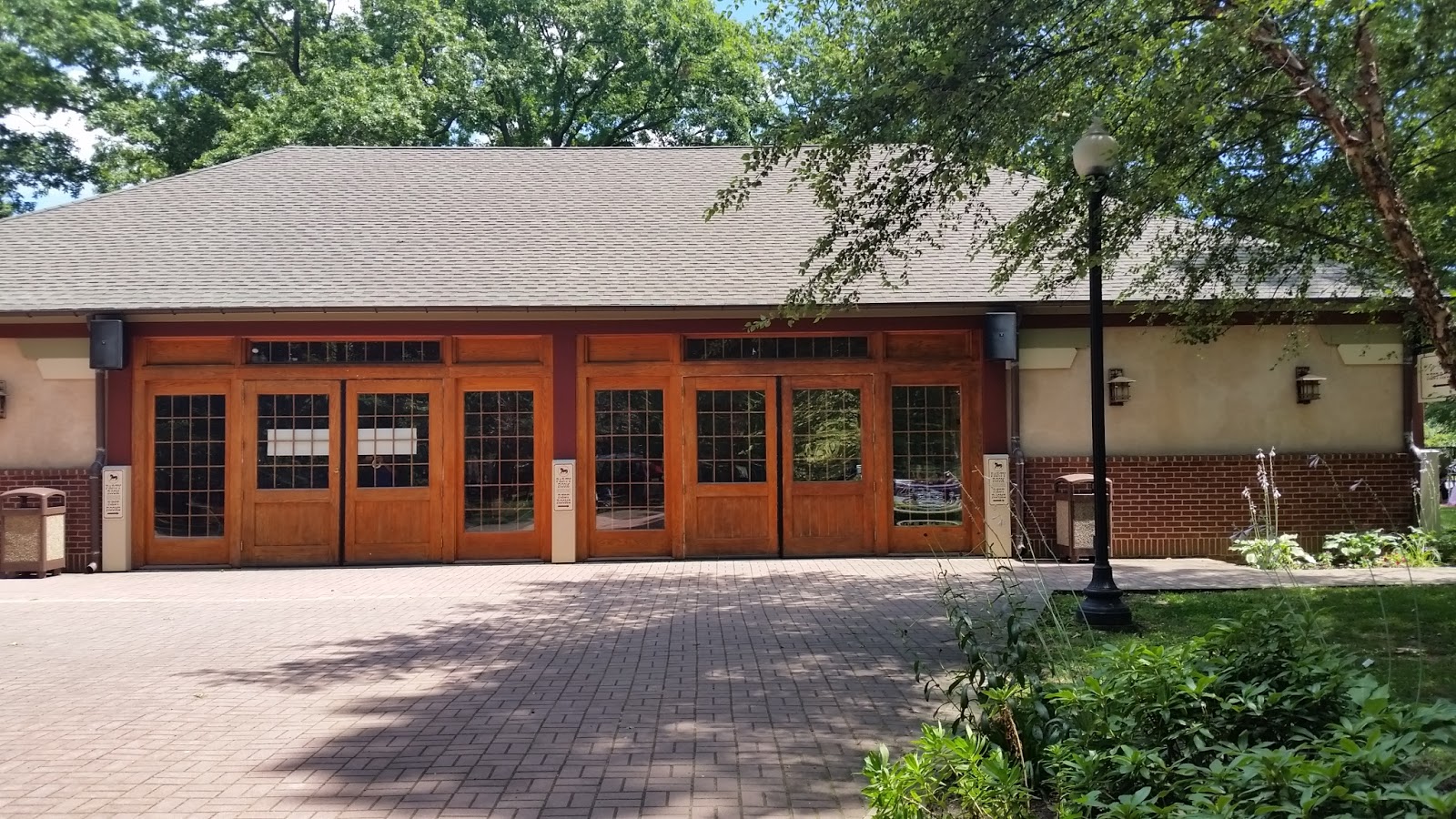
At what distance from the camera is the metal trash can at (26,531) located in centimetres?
1202

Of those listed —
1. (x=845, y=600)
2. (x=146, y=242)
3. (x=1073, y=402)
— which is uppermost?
(x=146, y=242)

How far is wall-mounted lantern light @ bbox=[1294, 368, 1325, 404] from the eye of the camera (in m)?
12.9

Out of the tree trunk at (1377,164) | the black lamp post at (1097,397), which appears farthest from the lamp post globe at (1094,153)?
the tree trunk at (1377,164)

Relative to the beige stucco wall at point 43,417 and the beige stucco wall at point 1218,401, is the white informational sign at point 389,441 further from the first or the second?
the beige stucco wall at point 1218,401

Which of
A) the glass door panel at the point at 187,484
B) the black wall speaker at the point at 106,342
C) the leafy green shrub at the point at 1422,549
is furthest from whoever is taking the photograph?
the glass door panel at the point at 187,484

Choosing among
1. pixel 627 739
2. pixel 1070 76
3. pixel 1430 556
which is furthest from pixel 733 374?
pixel 1430 556

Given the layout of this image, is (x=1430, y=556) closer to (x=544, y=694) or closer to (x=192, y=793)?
(x=544, y=694)

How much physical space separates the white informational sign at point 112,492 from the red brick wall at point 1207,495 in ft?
38.8

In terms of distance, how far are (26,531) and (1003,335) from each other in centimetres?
1250

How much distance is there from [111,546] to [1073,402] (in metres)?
12.7

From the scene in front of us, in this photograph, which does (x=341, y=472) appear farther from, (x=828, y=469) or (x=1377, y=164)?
(x=1377, y=164)

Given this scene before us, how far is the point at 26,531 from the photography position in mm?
12070

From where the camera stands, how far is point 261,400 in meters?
13.0

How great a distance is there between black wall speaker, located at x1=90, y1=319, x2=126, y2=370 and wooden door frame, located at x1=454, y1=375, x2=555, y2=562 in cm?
414
